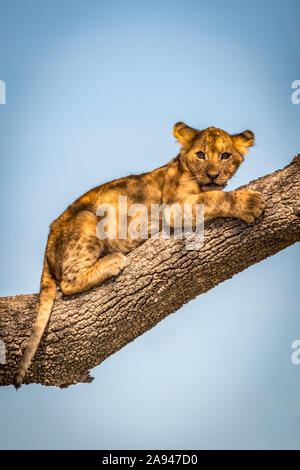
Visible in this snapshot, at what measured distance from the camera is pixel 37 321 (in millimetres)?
4605

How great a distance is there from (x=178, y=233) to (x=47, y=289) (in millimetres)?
1383

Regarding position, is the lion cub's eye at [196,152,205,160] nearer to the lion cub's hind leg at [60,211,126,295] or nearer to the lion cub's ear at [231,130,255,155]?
the lion cub's ear at [231,130,255,155]

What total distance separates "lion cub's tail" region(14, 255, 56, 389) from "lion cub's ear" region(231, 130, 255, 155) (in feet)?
7.36

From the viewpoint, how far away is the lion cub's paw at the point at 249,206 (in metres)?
4.22

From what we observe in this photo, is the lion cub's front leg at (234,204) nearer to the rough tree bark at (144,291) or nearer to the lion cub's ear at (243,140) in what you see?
the rough tree bark at (144,291)

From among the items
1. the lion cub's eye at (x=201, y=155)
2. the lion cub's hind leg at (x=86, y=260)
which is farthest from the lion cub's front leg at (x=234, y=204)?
the lion cub's hind leg at (x=86, y=260)

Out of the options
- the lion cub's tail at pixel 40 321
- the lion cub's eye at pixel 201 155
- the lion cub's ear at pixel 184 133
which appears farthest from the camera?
the lion cub's ear at pixel 184 133

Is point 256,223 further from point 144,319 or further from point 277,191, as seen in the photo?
point 144,319

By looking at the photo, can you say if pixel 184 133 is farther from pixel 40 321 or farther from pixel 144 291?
pixel 40 321

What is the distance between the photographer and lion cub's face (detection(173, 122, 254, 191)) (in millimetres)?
4922

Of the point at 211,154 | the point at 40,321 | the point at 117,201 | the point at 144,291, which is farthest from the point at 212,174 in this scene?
the point at 40,321

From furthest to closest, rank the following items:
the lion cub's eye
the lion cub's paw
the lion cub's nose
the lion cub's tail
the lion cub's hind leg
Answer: the lion cub's eye → the lion cub's nose → the lion cub's hind leg → the lion cub's tail → the lion cub's paw

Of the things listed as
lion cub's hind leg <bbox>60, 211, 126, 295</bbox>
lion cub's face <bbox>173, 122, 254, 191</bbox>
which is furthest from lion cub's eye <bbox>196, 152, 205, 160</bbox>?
lion cub's hind leg <bbox>60, 211, 126, 295</bbox>

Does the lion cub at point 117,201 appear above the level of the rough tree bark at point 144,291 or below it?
above
